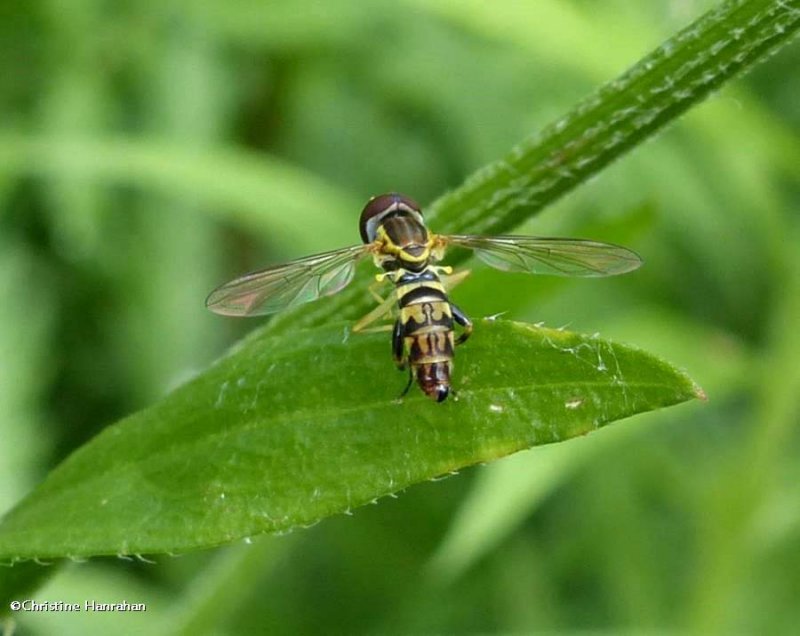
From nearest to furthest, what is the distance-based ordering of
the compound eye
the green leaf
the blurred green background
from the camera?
the green leaf
the compound eye
the blurred green background

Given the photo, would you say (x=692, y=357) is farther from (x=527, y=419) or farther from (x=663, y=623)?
(x=527, y=419)

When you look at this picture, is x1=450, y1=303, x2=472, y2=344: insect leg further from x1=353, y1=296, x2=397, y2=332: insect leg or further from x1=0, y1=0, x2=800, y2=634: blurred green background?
x1=0, y1=0, x2=800, y2=634: blurred green background

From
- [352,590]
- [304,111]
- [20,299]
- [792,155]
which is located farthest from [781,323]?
[20,299]

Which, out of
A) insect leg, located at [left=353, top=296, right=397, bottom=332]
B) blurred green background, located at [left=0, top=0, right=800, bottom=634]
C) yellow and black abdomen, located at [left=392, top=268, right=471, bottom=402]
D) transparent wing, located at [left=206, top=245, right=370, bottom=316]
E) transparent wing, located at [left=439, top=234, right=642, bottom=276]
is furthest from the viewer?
blurred green background, located at [left=0, top=0, right=800, bottom=634]

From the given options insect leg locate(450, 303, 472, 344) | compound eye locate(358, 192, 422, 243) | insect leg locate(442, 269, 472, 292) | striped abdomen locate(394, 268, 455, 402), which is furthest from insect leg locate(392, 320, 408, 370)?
compound eye locate(358, 192, 422, 243)

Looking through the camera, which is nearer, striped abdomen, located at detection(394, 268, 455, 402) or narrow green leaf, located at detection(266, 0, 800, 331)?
narrow green leaf, located at detection(266, 0, 800, 331)

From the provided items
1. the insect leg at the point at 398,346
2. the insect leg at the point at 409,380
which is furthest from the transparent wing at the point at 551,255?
the insect leg at the point at 409,380
